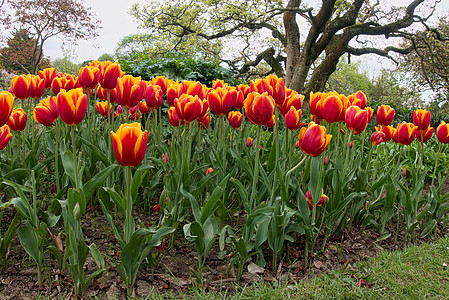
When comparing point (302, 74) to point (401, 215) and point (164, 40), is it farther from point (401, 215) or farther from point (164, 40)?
point (401, 215)

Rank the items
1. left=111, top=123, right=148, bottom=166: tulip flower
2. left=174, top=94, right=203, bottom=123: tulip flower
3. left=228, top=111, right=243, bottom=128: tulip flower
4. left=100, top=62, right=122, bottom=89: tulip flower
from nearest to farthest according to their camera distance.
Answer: left=111, top=123, right=148, bottom=166: tulip flower, left=174, top=94, right=203, bottom=123: tulip flower, left=100, top=62, right=122, bottom=89: tulip flower, left=228, top=111, right=243, bottom=128: tulip flower

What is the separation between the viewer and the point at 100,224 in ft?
7.84

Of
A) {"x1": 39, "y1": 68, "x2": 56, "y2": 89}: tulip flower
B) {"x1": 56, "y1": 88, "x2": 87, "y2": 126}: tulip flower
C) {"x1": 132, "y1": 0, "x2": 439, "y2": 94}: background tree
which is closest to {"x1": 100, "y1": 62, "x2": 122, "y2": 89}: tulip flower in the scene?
{"x1": 56, "y1": 88, "x2": 87, "y2": 126}: tulip flower

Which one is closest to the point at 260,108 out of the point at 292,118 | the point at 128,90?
the point at 292,118

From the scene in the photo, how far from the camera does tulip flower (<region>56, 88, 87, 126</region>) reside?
1.56m

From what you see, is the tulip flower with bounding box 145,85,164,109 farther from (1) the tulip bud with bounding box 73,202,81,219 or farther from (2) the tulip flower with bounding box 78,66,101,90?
(1) the tulip bud with bounding box 73,202,81,219

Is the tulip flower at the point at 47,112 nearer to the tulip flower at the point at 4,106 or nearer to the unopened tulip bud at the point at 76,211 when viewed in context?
the tulip flower at the point at 4,106

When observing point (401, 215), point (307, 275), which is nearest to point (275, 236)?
point (307, 275)

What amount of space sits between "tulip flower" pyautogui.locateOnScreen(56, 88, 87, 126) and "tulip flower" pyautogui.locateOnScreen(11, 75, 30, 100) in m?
0.79

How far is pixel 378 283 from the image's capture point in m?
2.07

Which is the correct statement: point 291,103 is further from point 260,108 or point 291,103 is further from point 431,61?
point 431,61

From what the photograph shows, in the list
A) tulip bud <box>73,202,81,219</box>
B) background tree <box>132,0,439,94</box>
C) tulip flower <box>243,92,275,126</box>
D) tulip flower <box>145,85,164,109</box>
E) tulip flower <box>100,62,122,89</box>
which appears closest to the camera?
tulip bud <box>73,202,81,219</box>

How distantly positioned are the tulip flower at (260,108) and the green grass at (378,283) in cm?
90

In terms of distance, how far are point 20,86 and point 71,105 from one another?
84 cm
